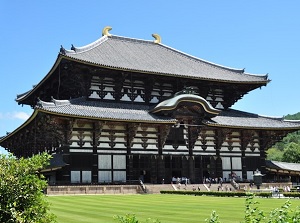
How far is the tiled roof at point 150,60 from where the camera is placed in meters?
50.3

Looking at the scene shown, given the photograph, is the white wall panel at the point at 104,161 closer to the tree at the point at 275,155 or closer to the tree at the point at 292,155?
the tree at the point at 292,155

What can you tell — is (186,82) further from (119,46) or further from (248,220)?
(248,220)

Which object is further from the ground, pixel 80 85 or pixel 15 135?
pixel 80 85

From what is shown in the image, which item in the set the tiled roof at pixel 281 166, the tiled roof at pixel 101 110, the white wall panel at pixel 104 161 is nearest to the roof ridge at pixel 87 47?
the tiled roof at pixel 101 110

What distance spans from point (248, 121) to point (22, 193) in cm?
4889

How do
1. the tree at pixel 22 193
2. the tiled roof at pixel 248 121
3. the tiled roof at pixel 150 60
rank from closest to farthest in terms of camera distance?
the tree at pixel 22 193, the tiled roof at pixel 150 60, the tiled roof at pixel 248 121

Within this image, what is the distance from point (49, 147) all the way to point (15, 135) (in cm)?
1262

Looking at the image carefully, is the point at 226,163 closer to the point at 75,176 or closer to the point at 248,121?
the point at 248,121

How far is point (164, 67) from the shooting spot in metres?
55.1

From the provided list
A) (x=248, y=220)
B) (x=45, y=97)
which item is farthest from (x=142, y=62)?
(x=248, y=220)

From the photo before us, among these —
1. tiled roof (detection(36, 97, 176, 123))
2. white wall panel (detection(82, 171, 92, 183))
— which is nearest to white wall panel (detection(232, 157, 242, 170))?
tiled roof (detection(36, 97, 176, 123))

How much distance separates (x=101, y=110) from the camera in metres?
47.0

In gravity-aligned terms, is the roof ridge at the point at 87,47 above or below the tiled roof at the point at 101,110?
above

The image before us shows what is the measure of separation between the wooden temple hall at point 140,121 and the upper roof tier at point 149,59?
0.18 m
